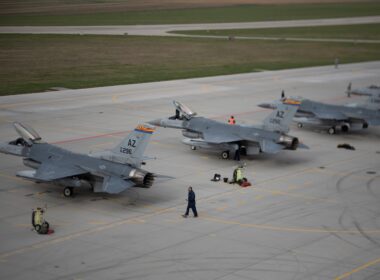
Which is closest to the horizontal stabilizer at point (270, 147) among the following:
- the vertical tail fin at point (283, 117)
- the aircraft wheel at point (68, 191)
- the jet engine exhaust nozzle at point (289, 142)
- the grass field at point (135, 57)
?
the jet engine exhaust nozzle at point (289, 142)

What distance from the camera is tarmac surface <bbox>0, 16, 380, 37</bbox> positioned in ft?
392

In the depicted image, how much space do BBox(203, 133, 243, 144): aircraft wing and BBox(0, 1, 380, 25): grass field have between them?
3518 inches

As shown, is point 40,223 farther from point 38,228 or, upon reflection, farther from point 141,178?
point 141,178

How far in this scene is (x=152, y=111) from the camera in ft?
194

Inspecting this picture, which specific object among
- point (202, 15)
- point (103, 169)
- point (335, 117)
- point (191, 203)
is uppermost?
point (202, 15)

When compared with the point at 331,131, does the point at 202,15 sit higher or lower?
higher

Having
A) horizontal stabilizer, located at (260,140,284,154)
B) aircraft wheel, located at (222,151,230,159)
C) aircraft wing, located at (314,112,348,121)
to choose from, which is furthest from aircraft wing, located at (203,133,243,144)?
aircraft wing, located at (314,112,348,121)

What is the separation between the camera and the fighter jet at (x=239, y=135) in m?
42.1

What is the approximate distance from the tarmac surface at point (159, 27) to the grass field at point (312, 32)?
5.69 metres

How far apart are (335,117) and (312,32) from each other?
3494 inches

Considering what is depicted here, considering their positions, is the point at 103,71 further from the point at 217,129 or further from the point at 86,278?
the point at 86,278

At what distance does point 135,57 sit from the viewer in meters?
93.8

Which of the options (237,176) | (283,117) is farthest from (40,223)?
(283,117)

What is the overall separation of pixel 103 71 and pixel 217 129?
1582 inches
